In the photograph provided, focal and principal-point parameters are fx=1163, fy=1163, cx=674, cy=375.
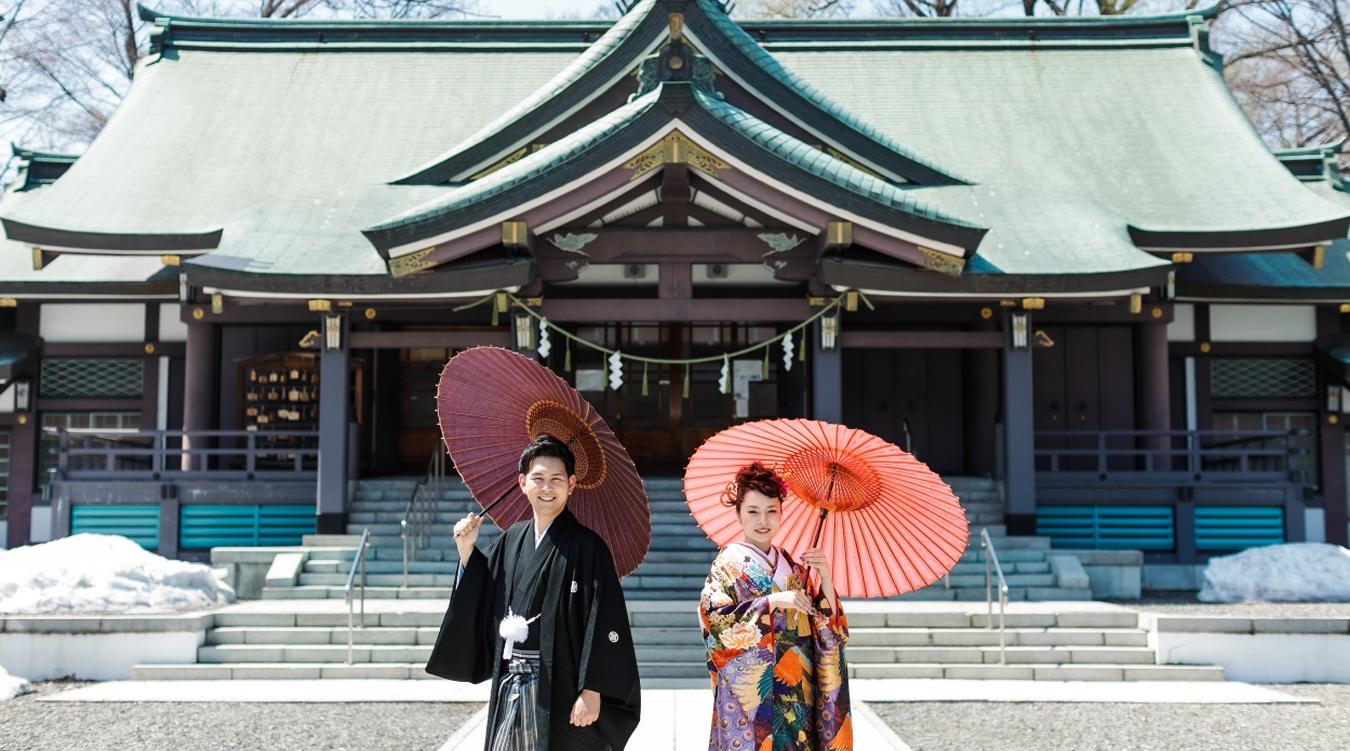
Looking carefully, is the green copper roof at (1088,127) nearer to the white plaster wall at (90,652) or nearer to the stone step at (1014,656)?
the stone step at (1014,656)

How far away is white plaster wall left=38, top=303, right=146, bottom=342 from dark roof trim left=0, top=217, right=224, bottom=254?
1915mm

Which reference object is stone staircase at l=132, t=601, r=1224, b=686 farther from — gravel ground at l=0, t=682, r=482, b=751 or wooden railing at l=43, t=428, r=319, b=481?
wooden railing at l=43, t=428, r=319, b=481

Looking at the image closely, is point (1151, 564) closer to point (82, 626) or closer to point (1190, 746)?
point (1190, 746)

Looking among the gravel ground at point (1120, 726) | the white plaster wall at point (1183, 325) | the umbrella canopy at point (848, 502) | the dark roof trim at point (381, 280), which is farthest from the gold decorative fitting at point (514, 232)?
the white plaster wall at point (1183, 325)

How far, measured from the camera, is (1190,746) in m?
7.70

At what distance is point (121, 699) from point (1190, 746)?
7.86 m

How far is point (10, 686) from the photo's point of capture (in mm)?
9594

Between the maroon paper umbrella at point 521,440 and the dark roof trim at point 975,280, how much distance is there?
8116mm

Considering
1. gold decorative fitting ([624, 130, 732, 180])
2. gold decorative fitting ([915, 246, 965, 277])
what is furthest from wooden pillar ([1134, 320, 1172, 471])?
gold decorative fitting ([624, 130, 732, 180])

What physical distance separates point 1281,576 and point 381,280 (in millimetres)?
10378

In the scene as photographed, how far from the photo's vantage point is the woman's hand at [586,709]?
4.36 m

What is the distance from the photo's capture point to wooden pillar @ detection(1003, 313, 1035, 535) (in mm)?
13086

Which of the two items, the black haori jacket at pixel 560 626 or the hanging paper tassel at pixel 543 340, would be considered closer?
the black haori jacket at pixel 560 626

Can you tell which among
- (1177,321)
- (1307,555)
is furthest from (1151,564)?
(1177,321)
